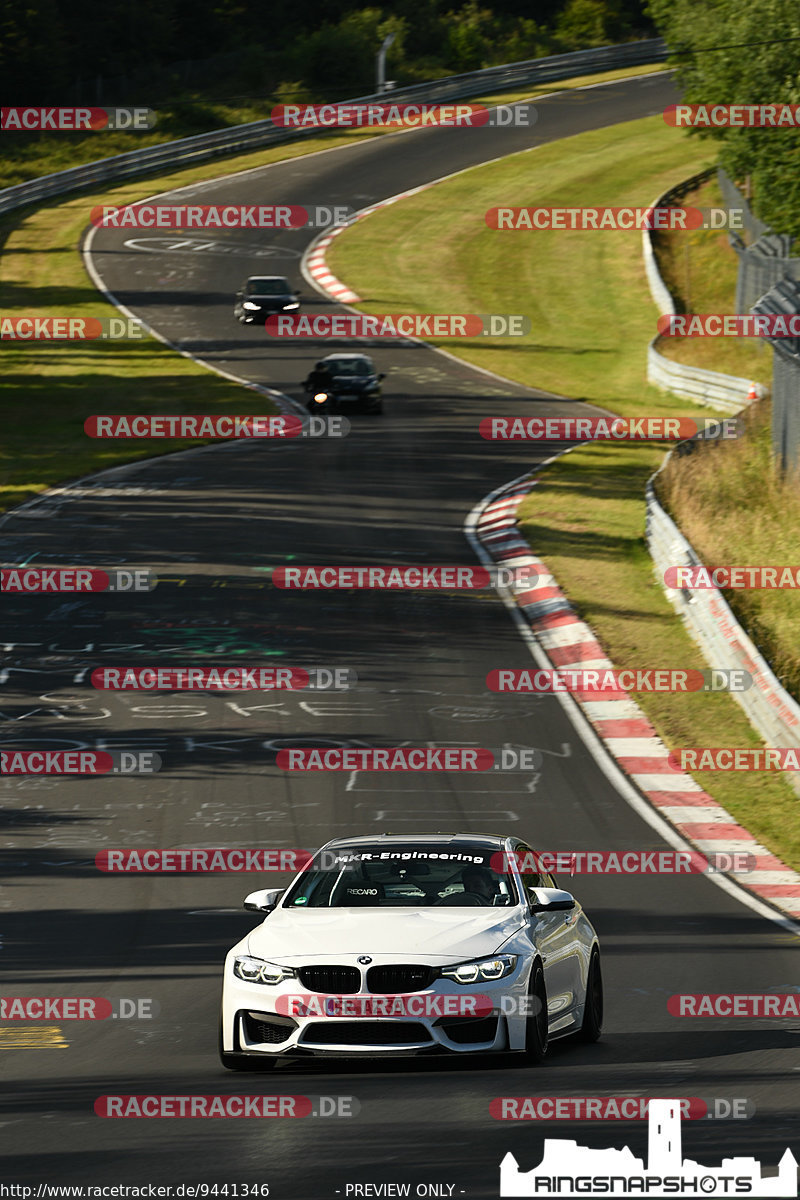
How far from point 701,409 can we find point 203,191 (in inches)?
1261

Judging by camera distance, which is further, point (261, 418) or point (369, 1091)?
point (261, 418)

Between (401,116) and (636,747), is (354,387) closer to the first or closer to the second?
(636,747)

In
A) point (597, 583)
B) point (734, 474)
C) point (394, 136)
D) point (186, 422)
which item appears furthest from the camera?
point (394, 136)

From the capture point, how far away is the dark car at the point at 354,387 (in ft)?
138

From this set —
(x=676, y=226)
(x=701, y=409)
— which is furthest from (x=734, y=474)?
(x=676, y=226)

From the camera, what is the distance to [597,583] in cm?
2636

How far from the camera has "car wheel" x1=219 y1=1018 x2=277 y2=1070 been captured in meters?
9.05

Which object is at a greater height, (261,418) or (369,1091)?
(369,1091)

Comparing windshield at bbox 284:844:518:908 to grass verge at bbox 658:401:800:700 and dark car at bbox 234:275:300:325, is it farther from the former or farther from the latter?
dark car at bbox 234:275:300:325

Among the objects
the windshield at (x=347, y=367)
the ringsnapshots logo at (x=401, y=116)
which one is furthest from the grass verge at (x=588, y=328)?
the windshield at (x=347, y=367)

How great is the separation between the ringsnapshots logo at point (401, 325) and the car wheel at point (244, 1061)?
145 feet

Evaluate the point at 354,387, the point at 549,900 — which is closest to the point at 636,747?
the point at 549,900

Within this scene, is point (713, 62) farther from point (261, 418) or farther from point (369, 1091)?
point (369, 1091)

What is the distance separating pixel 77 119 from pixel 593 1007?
75012mm
